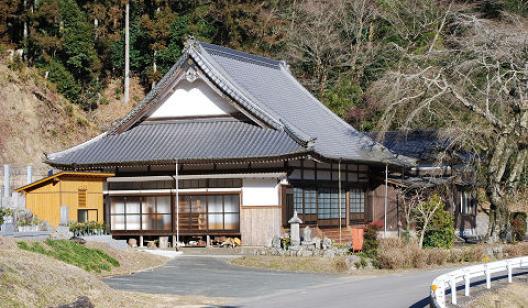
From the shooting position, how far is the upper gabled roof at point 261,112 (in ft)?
113

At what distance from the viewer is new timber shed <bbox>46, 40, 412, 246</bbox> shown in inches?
1319

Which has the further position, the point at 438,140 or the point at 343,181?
the point at 438,140

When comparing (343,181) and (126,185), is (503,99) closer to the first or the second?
(343,181)

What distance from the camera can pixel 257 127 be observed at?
35.0 meters

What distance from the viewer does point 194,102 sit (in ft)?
120

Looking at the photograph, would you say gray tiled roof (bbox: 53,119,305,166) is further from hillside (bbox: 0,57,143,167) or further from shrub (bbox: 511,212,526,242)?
shrub (bbox: 511,212,526,242)

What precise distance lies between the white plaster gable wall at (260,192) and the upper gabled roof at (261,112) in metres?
1.44

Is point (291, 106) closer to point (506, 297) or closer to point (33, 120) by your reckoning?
point (33, 120)

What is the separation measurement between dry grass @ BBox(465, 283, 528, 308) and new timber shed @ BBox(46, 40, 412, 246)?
11641mm

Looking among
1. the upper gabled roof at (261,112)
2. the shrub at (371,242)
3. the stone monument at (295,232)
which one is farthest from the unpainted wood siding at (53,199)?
the shrub at (371,242)

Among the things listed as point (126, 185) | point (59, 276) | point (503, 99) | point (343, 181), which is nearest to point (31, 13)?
point (126, 185)

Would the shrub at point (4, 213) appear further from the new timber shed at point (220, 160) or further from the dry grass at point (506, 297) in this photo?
the dry grass at point (506, 297)

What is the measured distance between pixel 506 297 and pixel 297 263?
7913mm

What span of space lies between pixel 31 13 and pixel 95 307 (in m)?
39.2
